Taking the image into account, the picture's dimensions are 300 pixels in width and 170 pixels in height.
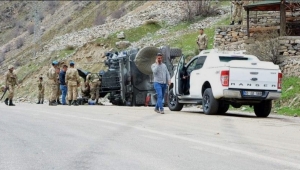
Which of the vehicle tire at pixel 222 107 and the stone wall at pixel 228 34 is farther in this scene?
the stone wall at pixel 228 34

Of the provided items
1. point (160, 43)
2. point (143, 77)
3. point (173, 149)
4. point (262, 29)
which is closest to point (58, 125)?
point (173, 149)

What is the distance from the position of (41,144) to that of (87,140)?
939 mm

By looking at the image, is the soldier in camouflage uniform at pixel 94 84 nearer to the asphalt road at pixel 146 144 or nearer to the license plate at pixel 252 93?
the license plate at pixel 252 93

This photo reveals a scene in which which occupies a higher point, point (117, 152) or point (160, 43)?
point (160, 43)

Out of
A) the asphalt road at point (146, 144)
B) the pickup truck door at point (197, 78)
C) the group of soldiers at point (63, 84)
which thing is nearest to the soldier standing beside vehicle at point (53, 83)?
the group of soldiers at point (63, 84)

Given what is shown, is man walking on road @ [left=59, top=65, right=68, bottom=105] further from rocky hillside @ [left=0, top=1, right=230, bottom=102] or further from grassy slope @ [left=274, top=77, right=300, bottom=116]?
rocky hillside @ [left=0, top=1, right=230, bottom=102]

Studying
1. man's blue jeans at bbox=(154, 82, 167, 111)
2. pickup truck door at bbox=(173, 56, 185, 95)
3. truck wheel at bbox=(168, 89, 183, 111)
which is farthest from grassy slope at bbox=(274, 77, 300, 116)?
man's blue jeans at bbox=(154, 82, 167, 111)

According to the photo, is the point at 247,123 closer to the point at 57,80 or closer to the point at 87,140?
the point at 87,140

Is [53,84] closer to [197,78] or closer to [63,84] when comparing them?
[63,84]

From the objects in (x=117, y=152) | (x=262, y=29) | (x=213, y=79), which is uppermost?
(x=262, y=29)

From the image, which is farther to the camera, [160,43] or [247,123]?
[160,43]

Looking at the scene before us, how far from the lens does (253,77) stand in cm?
1764

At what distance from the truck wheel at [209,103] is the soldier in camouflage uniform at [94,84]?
10.2m

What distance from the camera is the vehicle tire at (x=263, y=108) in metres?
18.3
